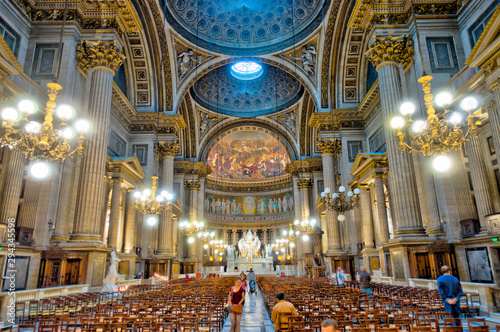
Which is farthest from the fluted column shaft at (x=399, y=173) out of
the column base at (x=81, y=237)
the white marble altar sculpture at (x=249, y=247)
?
the white marble altar sculpture at (x=249, y=247)

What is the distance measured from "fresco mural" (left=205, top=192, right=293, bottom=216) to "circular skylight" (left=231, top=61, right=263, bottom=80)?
Result: 14.6 m

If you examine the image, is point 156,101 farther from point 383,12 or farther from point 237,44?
point 383,12

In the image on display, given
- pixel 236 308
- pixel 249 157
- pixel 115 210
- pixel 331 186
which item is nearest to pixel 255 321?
pixel 236 308

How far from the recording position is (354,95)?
2188 cm

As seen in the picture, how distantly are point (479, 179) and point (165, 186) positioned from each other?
18623 mm

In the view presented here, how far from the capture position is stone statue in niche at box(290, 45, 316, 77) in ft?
79.8

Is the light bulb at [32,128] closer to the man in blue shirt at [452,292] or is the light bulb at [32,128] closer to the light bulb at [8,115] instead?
the light bulb at [8,115]

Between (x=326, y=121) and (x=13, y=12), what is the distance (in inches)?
701

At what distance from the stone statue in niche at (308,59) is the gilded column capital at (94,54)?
595 inches

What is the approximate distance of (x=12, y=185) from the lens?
34.5 ft

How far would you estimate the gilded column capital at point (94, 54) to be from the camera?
13.1 m

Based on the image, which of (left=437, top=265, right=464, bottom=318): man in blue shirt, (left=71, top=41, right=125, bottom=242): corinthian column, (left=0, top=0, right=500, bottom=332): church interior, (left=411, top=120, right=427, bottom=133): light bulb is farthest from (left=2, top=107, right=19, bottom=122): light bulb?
(left=437, top=265, right=464, bottom=318): man in blue shirt

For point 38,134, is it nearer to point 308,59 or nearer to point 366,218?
point 366,218

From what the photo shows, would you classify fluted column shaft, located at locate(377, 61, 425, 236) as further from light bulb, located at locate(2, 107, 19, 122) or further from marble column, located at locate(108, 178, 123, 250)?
marble column, located at locate(108, 178, 123, 250)
